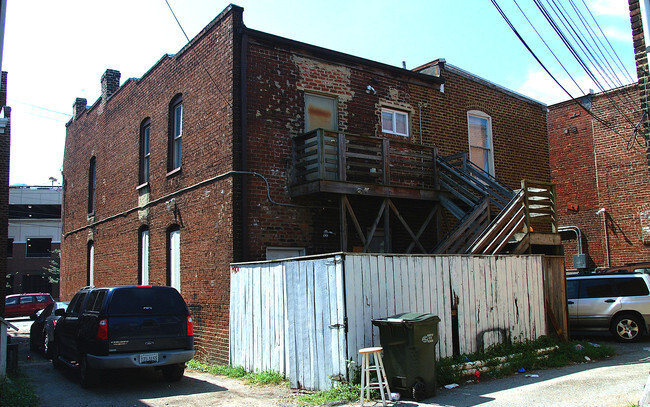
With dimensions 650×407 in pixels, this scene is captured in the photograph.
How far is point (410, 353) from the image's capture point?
7660 millimetres

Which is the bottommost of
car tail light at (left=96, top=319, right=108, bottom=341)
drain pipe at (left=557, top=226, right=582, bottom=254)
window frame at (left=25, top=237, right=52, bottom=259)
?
car tail light at (left=96, top=319, right=108, bottom=341)

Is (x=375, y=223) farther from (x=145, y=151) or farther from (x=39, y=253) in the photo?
(x=39, y=253)

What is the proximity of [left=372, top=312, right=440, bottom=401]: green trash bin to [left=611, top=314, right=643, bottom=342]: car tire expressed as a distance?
7.47 m

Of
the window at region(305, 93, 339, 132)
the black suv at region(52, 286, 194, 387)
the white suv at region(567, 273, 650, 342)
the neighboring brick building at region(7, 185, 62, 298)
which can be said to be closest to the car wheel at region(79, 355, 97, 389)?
the black suv at region(52, 286, 194, 387)

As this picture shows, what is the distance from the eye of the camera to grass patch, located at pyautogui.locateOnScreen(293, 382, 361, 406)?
763cm

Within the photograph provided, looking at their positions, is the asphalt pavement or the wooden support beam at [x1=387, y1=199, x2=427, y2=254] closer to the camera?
the asphalt pavement

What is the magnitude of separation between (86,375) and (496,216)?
29.2ft

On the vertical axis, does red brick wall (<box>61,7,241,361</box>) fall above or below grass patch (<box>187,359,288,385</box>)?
above

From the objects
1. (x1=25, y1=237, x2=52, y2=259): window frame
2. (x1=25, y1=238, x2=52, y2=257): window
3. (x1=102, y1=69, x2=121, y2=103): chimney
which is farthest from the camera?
(x1=25, y1=238, x2=52, y2=257): window

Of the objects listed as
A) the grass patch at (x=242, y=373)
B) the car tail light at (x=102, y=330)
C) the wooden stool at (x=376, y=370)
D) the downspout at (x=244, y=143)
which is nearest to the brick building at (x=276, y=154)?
the downspout at (x=244, y=143)

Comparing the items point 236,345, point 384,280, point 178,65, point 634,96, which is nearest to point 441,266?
point 384,280

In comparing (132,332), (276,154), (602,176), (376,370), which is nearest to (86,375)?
(132,332)

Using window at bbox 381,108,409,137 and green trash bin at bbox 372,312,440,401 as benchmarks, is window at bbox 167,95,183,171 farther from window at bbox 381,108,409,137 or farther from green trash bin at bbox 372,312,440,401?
green trash bin at bbox 372,312,440,401

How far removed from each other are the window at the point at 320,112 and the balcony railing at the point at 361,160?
764mm
